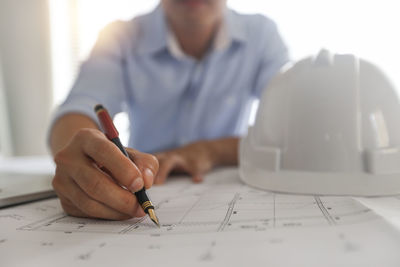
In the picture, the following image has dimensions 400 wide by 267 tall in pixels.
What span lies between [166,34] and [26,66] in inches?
58.6

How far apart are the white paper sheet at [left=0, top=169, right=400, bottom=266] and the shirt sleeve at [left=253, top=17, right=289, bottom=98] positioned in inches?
25.1

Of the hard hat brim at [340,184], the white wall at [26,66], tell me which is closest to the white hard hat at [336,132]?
the hard hat brim at [340,184]

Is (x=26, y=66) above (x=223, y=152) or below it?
above

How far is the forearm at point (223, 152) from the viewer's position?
29.6 inches

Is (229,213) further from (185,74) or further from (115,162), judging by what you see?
(185,74)

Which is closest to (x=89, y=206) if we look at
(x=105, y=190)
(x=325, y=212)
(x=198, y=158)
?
(x=105, y=190)

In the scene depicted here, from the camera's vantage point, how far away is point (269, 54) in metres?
1.02

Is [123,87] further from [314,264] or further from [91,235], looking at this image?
[314,264]

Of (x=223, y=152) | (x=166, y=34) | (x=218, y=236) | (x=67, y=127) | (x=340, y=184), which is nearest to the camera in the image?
(x=218, y=236)

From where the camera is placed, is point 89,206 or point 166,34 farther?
point 166,34

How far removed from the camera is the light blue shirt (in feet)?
3.14

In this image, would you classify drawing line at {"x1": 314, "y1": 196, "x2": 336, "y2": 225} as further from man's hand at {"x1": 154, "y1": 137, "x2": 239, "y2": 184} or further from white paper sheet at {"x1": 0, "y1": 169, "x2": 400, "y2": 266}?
man's hand at {"x1": 154, "y1": 137, "x2": 239, "y2": 184}

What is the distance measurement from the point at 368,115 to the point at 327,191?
0.38ft

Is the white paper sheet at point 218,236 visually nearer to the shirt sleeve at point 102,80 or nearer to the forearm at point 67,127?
the forearm at point 67,127
